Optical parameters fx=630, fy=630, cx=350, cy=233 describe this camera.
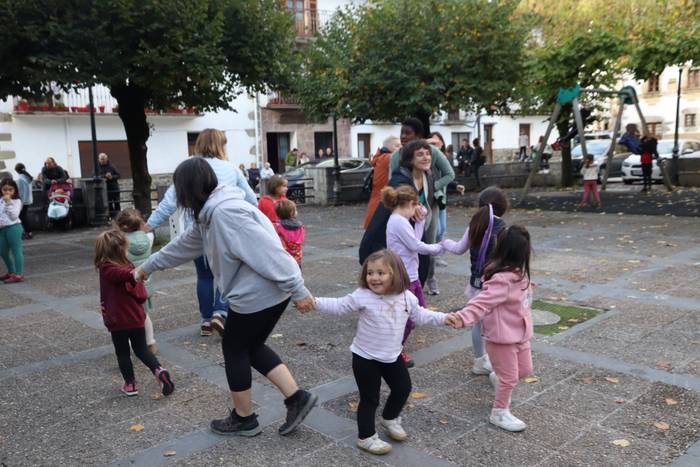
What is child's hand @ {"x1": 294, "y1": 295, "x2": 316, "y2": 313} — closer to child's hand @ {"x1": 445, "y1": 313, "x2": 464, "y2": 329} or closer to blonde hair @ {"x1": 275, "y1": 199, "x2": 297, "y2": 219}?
child's hand @ {"x1": 445, "y1": 313, "x2": 464, "y2": 329}

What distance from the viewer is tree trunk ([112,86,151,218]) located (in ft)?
37.7

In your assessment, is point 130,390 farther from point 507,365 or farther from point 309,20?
point 309,20

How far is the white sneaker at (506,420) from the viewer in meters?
3.67

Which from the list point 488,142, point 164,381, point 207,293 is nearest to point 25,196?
point 207,293

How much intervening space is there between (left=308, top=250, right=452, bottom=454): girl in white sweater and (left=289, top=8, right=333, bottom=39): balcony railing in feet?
90.4

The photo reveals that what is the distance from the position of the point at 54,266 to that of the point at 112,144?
16.3m

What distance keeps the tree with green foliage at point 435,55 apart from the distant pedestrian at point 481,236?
38.1 feet

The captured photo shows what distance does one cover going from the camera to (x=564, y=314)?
603 cm

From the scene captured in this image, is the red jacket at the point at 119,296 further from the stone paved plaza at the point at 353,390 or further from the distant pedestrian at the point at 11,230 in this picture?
the distant pedestrian at the point at 11,230

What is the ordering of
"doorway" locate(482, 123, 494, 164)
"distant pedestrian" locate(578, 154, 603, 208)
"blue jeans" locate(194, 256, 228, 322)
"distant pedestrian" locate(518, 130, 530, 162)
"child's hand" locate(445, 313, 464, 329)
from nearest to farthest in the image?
"child's hand" locate(445, 313, 464, 329) < "blue jeans" locate(194, 256, 228, 322) < "distant pedestrian" locate(578, 154, 603, 208) < "distant pedestrian" locate(518, 130, 530, 162) < "doorway" locate(482, 123, 494, 164)

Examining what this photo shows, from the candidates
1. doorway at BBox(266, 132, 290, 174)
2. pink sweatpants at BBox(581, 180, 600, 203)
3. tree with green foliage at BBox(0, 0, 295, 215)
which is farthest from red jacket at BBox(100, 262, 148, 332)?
doorway at BBox(266, 132, 290, 174)

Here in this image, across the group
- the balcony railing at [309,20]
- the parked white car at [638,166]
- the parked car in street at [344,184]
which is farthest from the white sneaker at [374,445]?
the balcony railing at [309,20]

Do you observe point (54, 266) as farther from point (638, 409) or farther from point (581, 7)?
point (581, 7)

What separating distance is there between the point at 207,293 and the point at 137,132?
743 cm
